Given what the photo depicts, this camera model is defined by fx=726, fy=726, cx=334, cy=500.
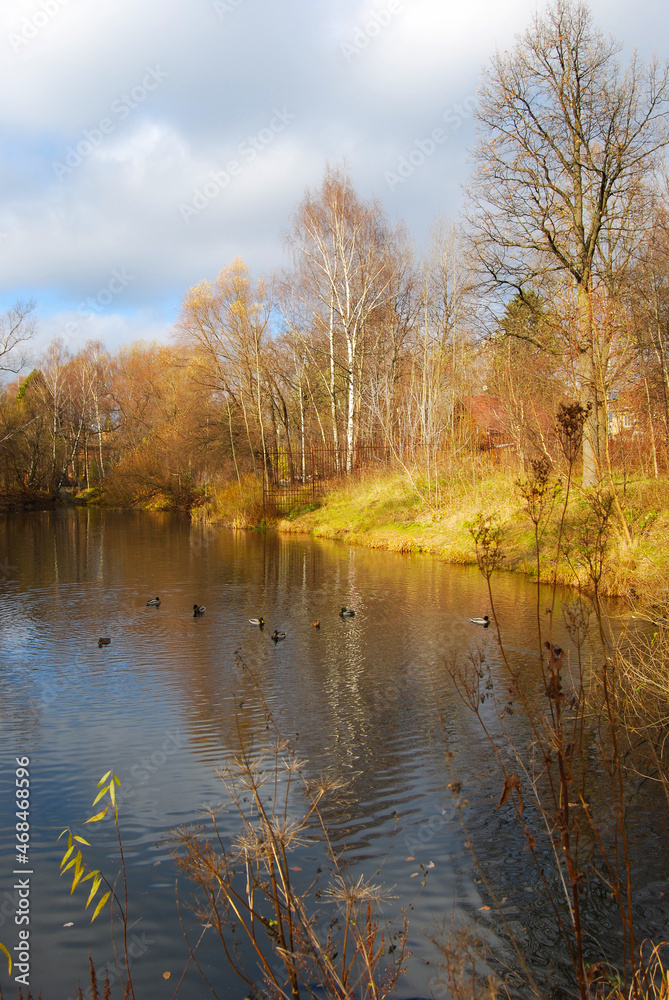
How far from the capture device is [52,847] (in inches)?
183

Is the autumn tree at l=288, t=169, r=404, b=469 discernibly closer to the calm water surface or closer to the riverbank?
the riverbank

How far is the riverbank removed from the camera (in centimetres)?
1169

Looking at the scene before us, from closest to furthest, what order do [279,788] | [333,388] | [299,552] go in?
[279,788] < [299,552] < [333,388]

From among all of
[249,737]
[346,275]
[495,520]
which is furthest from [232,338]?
[249,737]

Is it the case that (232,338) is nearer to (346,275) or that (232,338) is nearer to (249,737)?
(346,275)

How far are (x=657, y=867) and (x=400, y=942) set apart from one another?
5.61 feet

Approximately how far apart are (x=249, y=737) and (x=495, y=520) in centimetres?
1126

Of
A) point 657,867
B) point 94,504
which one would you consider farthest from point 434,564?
point 94,504

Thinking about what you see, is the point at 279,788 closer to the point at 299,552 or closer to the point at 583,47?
the point at 299,552

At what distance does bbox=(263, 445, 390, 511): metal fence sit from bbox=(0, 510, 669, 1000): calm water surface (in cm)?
1255

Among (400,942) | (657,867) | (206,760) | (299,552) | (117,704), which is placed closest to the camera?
(400,942)

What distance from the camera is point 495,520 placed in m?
16.6

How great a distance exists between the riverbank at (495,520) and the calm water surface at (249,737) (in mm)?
1184

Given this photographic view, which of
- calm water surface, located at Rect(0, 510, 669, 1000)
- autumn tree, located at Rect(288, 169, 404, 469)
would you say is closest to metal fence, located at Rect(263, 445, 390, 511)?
autumn tree, located at Rect(288, 169, 404, 469)
